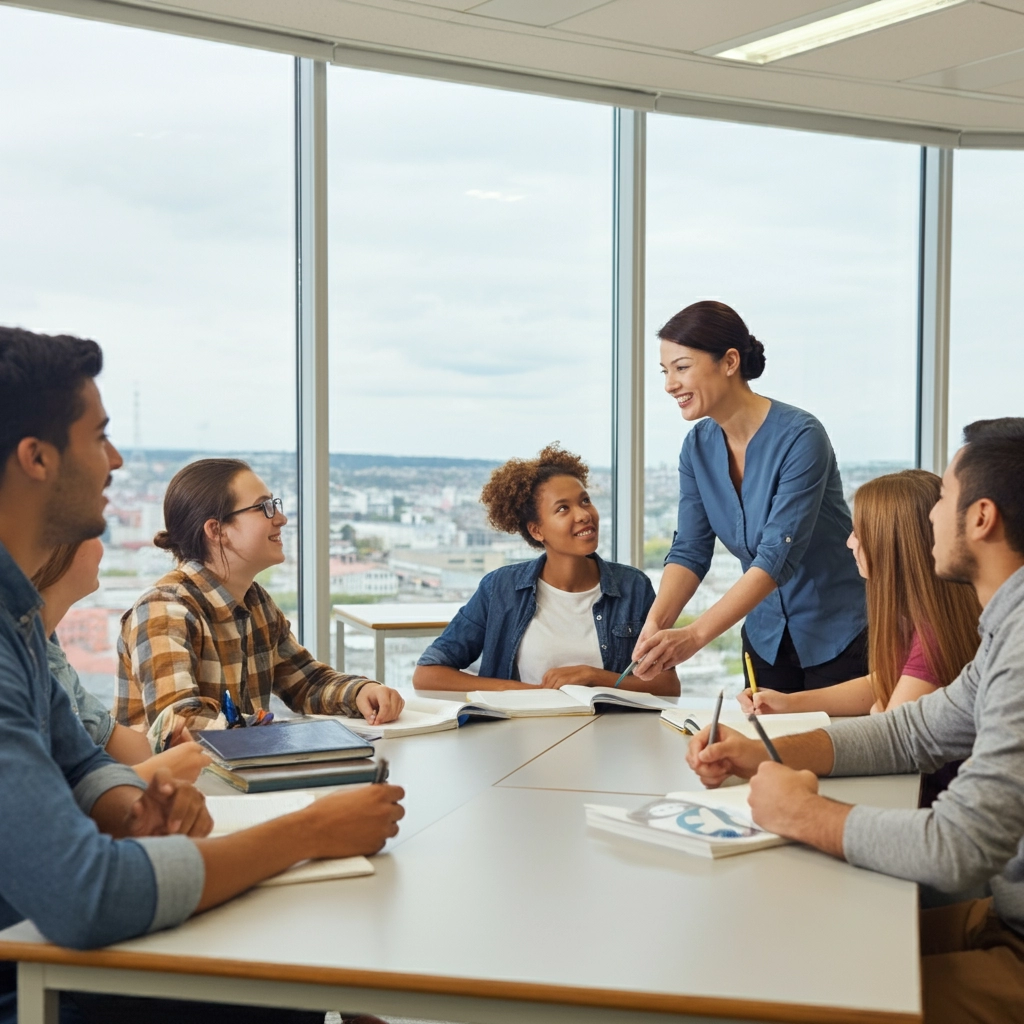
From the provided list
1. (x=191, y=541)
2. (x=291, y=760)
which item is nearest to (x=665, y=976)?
(x=291, y=760)

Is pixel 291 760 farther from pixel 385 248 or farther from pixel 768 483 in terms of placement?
pixel 385 248

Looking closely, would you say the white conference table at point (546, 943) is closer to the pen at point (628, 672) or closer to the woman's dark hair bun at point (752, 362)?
the pen at point (628, 672)

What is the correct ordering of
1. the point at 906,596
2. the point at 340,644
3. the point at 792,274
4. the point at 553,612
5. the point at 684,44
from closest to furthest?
the point at 906,596, the point at 553,612, the point at 684,44, the point at 340,644, the point at 792,274

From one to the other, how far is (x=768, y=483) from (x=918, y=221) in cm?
312

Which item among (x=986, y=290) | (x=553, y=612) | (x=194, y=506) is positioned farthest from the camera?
(x=986, y=290)

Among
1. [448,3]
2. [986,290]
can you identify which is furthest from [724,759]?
[986,290]

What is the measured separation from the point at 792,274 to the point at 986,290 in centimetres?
111

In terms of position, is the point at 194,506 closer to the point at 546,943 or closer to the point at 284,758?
the point at 284,758

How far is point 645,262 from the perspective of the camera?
4988 millimetres

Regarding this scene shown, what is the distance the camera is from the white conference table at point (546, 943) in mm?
1138

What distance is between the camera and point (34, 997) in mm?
1245

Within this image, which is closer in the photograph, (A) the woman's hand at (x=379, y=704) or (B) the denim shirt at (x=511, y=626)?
(A) the woman's hand at (x=379, y=704)

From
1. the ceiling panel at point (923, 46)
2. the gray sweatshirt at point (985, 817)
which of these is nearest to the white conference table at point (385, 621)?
the gray sweatshirt at point (985, 817)

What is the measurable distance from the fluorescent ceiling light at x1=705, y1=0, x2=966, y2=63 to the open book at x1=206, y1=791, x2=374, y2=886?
329cm
